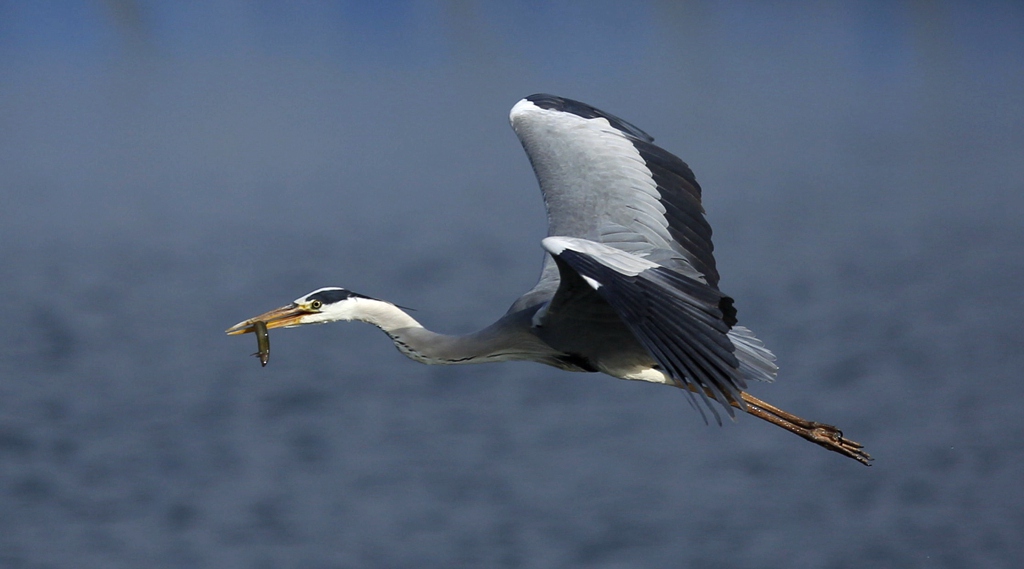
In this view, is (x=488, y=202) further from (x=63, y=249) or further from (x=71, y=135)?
(x=71, y=135)

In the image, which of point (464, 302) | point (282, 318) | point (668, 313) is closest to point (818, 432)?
point (668, 313)

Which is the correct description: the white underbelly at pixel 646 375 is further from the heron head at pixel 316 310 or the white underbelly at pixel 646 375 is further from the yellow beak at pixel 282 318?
the yellow beak at pixel 282 318

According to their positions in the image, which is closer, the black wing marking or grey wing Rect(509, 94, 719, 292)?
the black wing marking

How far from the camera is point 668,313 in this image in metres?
4.68

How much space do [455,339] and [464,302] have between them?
4.94 m

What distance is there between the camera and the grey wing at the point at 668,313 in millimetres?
4523

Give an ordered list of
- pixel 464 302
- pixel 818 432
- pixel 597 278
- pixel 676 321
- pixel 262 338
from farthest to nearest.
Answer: pixel 464 302 → pixel 818 432 → pixel 262 338 → pixel 597 278 → pixel 676 321

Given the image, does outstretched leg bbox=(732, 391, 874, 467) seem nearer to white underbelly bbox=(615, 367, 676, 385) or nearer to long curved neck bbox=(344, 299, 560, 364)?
white underbelly bbox=(615, 367, 676, 385)

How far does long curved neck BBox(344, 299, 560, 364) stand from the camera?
5.91m

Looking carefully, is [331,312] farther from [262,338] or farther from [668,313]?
[668,313]

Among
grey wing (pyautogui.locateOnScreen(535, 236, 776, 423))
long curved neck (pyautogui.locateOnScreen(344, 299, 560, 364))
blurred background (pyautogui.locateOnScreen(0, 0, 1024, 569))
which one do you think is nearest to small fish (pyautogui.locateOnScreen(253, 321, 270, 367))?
long curved neck (pyautogui.locateOnScreen(344, 299, 560, 364))

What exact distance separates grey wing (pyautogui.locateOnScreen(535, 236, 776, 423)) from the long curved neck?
29.9 inches

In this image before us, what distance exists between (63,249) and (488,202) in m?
3.85

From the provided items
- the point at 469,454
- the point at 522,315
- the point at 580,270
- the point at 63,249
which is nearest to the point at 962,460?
the point at 469,454
